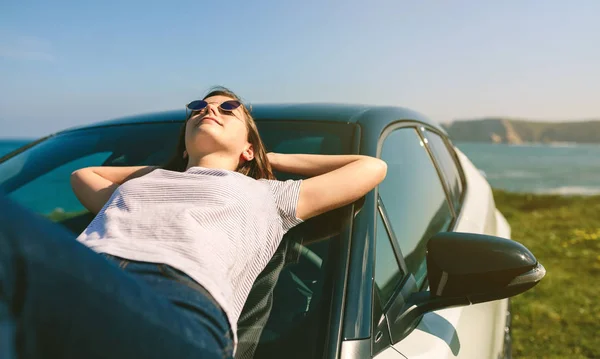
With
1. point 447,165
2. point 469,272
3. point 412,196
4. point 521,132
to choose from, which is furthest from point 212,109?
point 521,132

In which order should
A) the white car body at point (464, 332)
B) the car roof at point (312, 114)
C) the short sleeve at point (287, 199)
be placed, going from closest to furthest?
the white car body at point (464, 332)
the short sleeve at point (287, 199)
the car roof at point (312, 114)

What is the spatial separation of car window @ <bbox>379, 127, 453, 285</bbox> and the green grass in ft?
6.25

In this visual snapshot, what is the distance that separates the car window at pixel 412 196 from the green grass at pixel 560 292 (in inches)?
75.0

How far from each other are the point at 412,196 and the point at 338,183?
0.65 metres

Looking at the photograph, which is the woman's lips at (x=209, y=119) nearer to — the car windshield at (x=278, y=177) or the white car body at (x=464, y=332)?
the car windshield at (x=278, y=177)

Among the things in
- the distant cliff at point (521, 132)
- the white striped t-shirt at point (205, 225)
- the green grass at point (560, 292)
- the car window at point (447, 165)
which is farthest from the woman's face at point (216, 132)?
the distant cliff at point (521, 132)

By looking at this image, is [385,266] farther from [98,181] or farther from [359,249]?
[98,181]

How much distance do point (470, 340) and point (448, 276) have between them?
1.28 feet

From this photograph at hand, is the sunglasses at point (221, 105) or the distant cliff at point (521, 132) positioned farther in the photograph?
the distant cliff at point (521, 132)

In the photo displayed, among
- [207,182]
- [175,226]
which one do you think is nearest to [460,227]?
[207,182]

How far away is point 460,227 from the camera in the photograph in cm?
248

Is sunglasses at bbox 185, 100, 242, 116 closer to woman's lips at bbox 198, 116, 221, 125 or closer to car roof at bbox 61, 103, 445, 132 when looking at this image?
woman's lips at bbox 198, 116, 221, 125

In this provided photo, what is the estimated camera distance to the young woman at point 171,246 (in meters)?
0.87

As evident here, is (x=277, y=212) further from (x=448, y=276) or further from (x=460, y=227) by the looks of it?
(x=460, y=227)
